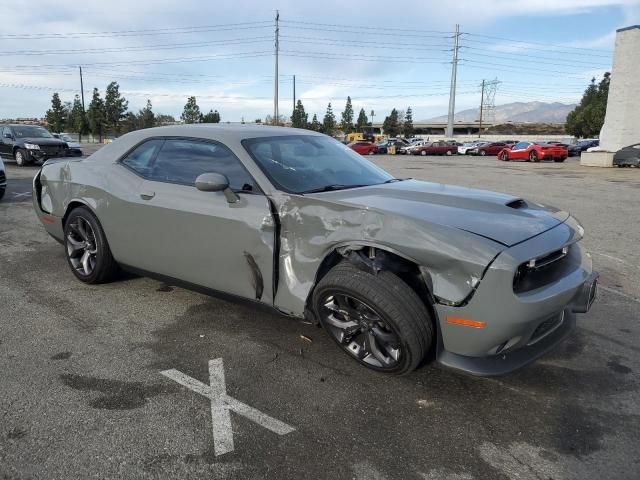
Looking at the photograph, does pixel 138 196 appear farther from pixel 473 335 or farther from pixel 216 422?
pixel 473 335

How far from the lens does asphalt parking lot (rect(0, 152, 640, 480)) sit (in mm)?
2332

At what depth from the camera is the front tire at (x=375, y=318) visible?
276 centimetres

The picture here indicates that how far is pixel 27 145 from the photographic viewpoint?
17.2 metres

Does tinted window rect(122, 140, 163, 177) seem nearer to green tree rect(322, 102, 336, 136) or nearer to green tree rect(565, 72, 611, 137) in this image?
green tree rect(565, 72, 611, 137)

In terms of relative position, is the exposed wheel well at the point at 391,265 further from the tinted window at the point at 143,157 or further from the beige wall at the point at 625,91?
the beige wall at the point at 625,91

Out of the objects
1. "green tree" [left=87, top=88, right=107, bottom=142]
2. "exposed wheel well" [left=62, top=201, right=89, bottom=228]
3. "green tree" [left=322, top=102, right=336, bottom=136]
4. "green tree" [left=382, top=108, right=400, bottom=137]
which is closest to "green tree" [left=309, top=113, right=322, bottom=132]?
"green tree" [left=322, top=102, right=336, bottom=136]

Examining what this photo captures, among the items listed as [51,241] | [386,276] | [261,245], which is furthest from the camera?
[51,241]

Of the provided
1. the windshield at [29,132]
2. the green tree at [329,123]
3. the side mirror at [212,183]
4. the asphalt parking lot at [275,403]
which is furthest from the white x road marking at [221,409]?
the green tree at [329,123]

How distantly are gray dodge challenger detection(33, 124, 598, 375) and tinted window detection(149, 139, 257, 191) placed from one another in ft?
0.03

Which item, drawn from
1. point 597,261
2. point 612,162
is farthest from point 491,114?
point 597,261

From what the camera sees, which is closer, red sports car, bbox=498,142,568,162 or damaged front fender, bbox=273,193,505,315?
damaged front fender, bbox=273,193,505,315

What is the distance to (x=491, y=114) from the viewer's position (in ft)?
524

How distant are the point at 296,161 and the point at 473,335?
1.83m

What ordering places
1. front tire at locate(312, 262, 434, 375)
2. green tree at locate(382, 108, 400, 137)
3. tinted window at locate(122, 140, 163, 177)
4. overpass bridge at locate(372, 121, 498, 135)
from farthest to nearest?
overpass bridge at locate(372, 121, 498, 135)
green tree at locate(382, 108, 400, 137)
tinted window at locate(122, 140, 163, 177)
front tire at locate(312, 262, 434, 375)
